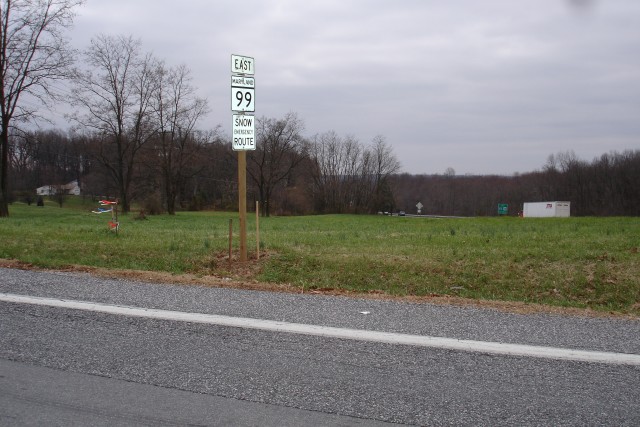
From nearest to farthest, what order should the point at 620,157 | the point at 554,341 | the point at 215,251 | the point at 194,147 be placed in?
the point at 554,341, the point at 215,251, the point at 194,147, the point at 620,157

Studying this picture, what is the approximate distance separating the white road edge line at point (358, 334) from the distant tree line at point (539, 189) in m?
88.8

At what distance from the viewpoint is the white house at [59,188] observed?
8538cm

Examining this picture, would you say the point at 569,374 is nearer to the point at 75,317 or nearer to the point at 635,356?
the point at 635,356

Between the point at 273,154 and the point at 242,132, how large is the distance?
56.5 metres

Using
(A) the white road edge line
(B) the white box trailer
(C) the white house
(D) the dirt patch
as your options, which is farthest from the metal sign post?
(C) the white house

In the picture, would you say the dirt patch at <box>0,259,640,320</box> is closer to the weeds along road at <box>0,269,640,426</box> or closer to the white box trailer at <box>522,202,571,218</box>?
the weeds along road at <box>0,269,640,426</box>

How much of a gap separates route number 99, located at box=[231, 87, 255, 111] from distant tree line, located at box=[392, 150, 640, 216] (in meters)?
86.9

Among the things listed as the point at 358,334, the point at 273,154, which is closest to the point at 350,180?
the point at 273,154

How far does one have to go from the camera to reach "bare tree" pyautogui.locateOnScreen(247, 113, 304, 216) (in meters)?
65.3

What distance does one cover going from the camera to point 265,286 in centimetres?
845

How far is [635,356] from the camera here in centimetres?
502

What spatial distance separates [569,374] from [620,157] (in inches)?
4236

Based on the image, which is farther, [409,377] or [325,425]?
[409,377]

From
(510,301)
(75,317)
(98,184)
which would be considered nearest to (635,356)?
(510,301)
